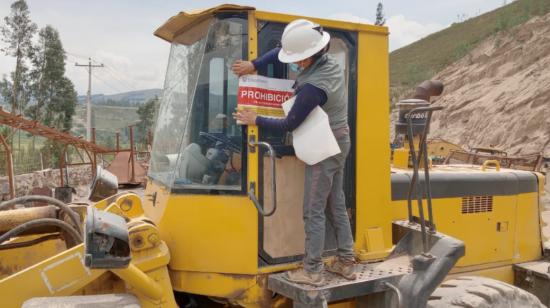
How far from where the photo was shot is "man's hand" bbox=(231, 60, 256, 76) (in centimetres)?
315

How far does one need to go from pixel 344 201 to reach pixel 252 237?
2.06 feet

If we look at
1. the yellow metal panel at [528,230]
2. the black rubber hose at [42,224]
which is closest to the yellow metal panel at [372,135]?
the yellow metal panel at [528,230]

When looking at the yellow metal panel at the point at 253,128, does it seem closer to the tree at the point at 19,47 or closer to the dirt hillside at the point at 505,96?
the dirt hillside at the point at 505,96

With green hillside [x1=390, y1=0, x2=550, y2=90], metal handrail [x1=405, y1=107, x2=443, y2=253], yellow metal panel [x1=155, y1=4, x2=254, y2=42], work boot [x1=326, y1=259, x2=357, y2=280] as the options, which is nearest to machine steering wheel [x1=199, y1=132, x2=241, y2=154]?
yellow metal panel [x1=155, y1=4, x2=254, y2=42]

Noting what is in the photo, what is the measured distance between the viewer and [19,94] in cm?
3756

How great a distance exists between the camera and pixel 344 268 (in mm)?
3254

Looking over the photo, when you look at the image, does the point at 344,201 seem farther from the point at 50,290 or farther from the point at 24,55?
the point at 24,55

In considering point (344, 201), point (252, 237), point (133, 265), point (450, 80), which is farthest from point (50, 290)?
point (450, 80)

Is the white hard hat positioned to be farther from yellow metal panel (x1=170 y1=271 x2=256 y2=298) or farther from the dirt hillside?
the dirt hillside

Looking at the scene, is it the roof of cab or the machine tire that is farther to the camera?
the machine tire

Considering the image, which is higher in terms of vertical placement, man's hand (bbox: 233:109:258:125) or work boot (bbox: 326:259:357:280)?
man's hand (bbox: 233:109:258:125)

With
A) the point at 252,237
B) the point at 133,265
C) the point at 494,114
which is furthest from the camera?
the point at 494,114

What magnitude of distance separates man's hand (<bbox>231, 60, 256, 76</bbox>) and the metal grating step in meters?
1.25

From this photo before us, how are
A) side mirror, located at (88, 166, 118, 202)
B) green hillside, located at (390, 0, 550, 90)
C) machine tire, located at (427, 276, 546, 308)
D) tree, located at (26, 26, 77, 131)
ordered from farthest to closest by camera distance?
1. tree, located at (26, 26, 77, 131)
2. green hillside, located at (390, 0, 550, 90)
3. side mirror, located at (88, 166, 118, 202)
4. machine tire, located at (427, 276, 546, 308)
